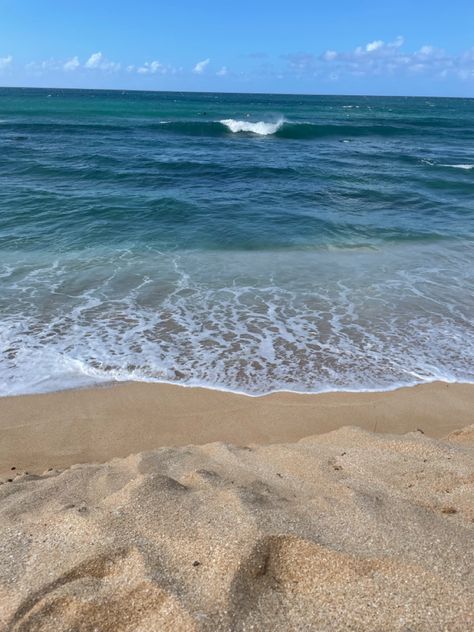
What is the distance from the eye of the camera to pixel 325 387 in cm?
586

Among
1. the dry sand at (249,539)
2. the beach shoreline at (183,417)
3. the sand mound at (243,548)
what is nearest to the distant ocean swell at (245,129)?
the beach shoreline at (183,417)

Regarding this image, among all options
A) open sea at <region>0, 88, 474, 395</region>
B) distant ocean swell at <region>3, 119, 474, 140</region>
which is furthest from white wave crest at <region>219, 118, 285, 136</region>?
open sea at <region>0, 88, 474, 395</region>

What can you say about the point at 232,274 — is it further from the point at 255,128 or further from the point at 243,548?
the point at 255,128

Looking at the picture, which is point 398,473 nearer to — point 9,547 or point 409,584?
point 409,584

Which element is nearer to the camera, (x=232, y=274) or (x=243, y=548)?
(x=243, y=548)

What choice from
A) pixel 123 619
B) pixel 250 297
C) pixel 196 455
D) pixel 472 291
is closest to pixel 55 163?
pixel 250 297

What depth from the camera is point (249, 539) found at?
8.54 feet

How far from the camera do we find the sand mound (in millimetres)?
2162

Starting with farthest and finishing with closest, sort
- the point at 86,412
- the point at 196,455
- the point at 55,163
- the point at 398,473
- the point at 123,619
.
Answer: the point at 55,163
the point at 86,412
the point at 196,455
the point at 398,473
the point at 123,619

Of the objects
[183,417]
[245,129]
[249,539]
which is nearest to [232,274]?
[183,417]

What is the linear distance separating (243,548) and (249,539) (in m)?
0.08

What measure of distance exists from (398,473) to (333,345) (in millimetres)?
3257

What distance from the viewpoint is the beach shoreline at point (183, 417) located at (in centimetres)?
473

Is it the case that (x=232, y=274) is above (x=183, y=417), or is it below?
above
